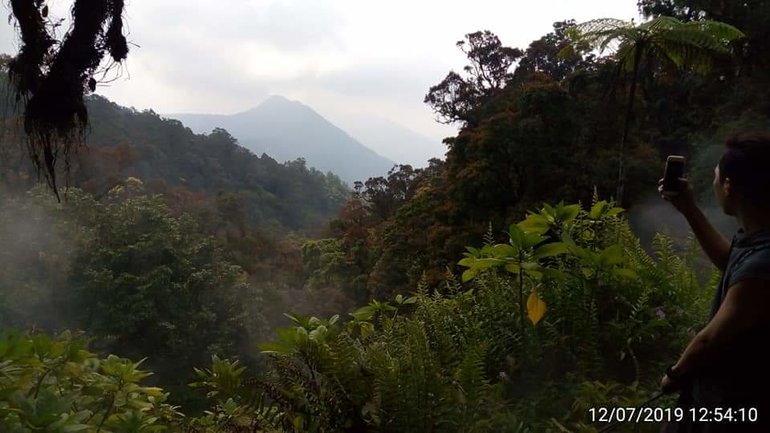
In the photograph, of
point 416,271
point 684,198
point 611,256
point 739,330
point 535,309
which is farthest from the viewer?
point 416,271

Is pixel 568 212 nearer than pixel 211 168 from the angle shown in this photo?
Yes

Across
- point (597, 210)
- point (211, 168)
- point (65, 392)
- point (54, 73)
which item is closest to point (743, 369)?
point (597, 210)

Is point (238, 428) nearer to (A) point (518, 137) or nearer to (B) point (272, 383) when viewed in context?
(B) point (272, 383)

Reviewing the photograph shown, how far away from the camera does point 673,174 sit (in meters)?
1.68

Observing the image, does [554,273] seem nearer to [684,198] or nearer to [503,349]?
[503,349]

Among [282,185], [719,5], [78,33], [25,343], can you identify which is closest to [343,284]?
[719,5]

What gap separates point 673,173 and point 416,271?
11700mm

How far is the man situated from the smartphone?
1.18 ft

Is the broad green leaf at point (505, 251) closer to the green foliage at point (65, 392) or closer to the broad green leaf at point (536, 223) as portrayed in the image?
the broad green leaf at point (536, 223)

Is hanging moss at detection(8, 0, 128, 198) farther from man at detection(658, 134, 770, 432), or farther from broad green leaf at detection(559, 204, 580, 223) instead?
man at detection(658, 134, 770, 432)

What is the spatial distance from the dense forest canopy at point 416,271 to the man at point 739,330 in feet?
1.99

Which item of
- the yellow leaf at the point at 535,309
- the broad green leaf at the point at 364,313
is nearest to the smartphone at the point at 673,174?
the yellow leaf at the point at 535,309

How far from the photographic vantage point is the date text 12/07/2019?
1.15 metres

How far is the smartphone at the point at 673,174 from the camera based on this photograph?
65.5 inches
